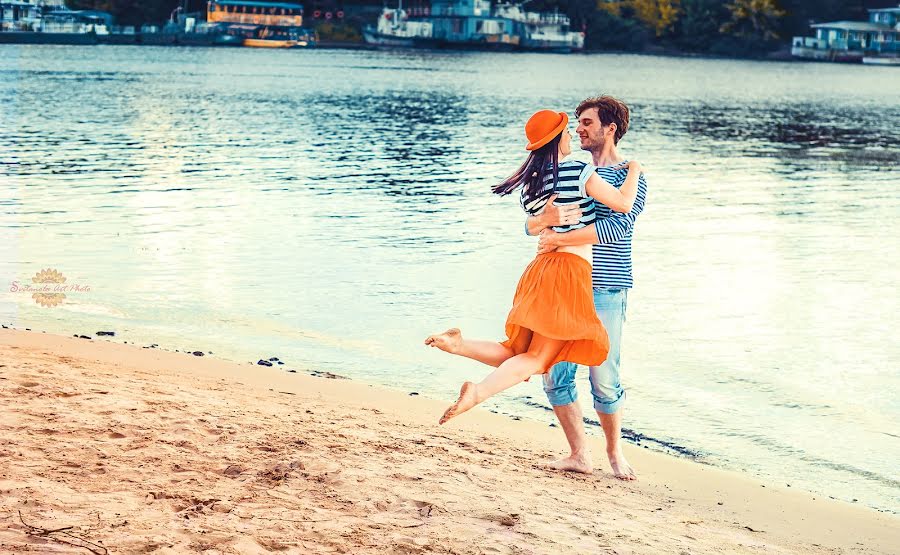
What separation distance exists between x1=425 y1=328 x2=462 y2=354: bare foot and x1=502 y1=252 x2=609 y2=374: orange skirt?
305 mm

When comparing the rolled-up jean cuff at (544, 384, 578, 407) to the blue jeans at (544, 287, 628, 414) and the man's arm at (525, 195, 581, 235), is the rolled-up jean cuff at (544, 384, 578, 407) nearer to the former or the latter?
the blue jeans at (544, 287, 628, 414)

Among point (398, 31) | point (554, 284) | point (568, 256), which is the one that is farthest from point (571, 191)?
point (398, 31)

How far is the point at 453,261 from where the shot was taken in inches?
573

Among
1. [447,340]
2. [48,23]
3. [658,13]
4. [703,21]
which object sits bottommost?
[447,340]

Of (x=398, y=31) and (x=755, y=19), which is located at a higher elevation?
(x=755, y=19)

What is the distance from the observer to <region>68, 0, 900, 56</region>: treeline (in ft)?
470

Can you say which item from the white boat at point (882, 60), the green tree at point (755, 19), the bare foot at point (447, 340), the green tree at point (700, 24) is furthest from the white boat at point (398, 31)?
the bare foot at point (447, 340)

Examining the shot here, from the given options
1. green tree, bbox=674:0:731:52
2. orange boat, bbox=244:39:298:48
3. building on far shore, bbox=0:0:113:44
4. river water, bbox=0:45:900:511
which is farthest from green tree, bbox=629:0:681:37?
river water, bbox=0:45:900:511

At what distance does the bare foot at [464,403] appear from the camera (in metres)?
5.33

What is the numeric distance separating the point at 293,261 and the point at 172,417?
8.01m

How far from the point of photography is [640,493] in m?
6.05

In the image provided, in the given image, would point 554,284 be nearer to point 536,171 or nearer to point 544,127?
point 536,171

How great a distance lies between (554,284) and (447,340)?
1.90 feet

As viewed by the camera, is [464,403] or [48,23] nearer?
[464,403]
